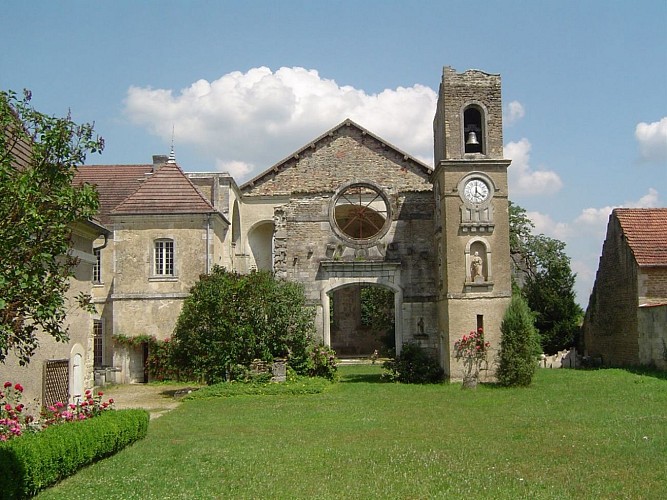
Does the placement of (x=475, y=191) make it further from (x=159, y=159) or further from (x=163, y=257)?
(x=159, y=159)

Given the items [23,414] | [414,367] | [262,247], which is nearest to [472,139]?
[414,367]

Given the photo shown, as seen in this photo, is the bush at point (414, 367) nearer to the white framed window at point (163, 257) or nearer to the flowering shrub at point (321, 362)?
the flowering shrub at point (321, 362)

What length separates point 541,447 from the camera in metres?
11.9

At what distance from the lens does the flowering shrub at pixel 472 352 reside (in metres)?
22.3

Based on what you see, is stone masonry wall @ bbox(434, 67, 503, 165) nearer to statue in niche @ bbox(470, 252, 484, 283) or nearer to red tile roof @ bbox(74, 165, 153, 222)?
statue in niche @ bbox(470, 252, 484, 283)

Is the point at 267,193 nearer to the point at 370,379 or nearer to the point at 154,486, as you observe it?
the point at 370,379

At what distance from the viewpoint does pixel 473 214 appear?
23.0 meters

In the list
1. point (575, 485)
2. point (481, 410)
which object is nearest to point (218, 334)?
point (481, 410)

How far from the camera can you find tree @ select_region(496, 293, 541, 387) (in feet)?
68.8

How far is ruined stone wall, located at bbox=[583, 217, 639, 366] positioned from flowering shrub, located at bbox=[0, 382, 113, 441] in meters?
19.5

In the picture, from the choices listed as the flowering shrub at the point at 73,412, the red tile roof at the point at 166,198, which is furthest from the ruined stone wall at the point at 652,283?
the flowering shrub at the point at 73,412

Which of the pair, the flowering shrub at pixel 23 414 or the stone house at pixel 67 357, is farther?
the stone house at pixel 67 357

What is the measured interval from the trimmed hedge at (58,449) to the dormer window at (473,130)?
578 inches

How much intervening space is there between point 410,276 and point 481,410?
9522 mm
